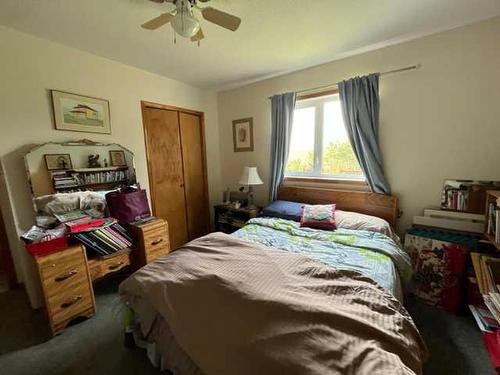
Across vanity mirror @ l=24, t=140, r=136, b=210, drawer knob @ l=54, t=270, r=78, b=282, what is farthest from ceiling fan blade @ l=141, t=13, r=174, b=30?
drawer knob @ l=54, t=270, r=78, b=282

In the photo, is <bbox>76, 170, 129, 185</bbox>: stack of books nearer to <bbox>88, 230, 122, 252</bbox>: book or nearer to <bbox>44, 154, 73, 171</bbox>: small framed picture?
<bbox>44, 154, 73, 171</bbox>: small framed picture

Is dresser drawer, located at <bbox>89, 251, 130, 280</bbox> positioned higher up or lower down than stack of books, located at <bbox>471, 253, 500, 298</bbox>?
lower down

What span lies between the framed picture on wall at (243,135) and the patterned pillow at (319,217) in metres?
1.40

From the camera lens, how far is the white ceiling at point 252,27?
5.15 feet

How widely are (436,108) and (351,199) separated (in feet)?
3.75

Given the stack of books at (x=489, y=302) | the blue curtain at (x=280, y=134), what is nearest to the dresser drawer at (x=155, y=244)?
the blue curtain at (x=280, y=134)

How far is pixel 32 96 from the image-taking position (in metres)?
1.92

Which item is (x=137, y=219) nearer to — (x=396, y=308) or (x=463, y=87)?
(x=396, y=308)

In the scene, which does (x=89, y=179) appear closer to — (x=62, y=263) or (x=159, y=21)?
(x=62, y=263)

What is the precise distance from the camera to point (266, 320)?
983 millimetres

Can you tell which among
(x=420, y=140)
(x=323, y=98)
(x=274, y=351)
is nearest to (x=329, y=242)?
(x=274, y=351)

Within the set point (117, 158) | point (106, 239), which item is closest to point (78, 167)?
point (117, 158)

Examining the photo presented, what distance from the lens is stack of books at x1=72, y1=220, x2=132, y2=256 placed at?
76.1 inches

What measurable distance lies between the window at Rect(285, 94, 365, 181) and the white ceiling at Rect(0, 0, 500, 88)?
53 cm
